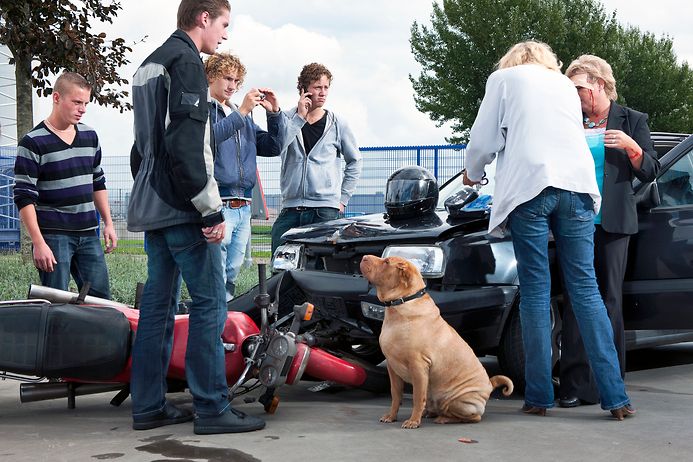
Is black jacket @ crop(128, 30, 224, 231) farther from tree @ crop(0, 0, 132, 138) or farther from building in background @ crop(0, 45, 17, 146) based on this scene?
building in background @ crop(0, 45, 17, 146)

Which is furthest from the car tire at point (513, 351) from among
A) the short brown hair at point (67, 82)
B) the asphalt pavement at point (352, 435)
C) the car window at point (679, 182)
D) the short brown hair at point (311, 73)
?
the short brown hair at point (67, 82)

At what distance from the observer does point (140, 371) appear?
446cm

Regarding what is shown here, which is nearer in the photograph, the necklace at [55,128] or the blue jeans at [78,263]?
the blue jeans at [78,263]

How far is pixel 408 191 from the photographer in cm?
568

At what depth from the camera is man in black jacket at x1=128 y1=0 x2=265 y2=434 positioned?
13.6 feet

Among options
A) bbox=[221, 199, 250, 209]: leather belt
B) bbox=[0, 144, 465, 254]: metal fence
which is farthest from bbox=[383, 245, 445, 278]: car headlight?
bbox=[0, 144, 465, 254]: metal fence

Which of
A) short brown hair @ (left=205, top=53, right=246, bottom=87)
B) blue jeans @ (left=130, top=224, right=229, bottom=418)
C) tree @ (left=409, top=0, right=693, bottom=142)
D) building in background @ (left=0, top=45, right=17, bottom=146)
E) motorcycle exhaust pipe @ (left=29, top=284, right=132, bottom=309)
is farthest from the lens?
tree @ (left=409, top=0, right=693, bottom=142)

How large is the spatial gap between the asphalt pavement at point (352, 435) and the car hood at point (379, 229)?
37.3 inches

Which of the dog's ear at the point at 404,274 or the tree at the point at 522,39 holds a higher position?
the tree at the point at 522,39

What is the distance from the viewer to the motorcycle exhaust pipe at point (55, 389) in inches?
182

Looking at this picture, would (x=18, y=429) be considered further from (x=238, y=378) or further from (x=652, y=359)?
(x=652, y=359)

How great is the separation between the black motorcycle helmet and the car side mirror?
4.13ft

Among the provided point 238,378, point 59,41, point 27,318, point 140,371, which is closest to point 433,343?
point 238,378

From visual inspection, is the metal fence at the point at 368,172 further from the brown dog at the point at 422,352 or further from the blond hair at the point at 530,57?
the brown dog at the point at 422,352
